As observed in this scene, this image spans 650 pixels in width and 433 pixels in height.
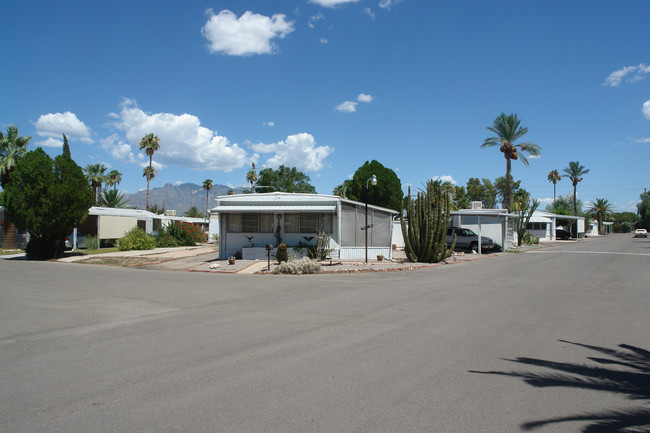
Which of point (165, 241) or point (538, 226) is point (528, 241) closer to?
point (538, 226)

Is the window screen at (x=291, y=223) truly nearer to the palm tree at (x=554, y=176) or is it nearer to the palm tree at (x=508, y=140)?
the palm tree at (x=508, y=140)

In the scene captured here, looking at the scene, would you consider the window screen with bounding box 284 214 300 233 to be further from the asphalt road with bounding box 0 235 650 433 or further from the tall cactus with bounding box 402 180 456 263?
the asphalt road with bounding box 0 235 650 433

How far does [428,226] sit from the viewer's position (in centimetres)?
1881

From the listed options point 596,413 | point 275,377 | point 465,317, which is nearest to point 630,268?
Result: point 465,317

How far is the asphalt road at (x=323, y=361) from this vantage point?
140 inches

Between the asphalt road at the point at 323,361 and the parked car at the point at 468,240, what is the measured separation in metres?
16.4

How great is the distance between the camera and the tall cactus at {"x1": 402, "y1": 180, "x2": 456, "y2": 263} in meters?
18.8

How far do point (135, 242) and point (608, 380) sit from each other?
2691 centimetres

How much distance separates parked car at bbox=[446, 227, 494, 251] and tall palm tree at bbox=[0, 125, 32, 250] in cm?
2882

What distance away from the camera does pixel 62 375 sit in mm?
4613

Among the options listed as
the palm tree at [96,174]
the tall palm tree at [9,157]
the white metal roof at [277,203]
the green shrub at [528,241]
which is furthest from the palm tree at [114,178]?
the green shrub at [528,241]

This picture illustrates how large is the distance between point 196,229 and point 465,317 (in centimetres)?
2746

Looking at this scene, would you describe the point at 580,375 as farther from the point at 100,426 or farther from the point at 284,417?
the point at 100,426

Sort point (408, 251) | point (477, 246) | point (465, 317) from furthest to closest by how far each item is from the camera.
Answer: point (477, 246) < point (408, 251) < point (465, 317)
